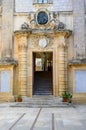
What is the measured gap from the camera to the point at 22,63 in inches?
693

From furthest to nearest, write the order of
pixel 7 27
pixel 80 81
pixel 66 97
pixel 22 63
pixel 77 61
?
1. pixel 7 27
2. pixel 22 63
3. pixel 80 81
4. pixel 77 61
5. pixel 66 97

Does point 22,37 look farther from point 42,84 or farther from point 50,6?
point 42,84

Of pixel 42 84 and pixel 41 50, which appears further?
pixel 42 84

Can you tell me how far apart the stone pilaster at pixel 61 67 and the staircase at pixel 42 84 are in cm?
113

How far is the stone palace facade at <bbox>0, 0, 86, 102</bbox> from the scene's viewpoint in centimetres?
1731

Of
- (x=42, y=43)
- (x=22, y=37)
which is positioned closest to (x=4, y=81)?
(x=22, y=37)

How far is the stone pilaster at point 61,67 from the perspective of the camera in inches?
682

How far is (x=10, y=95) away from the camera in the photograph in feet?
56.8

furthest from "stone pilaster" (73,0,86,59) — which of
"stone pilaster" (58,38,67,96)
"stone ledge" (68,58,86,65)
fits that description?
"stone pilaster" (58,38,67,96)

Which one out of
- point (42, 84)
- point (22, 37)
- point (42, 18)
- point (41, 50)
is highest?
point (42, 18)

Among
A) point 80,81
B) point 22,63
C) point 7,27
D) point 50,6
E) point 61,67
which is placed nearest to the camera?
point 80,81

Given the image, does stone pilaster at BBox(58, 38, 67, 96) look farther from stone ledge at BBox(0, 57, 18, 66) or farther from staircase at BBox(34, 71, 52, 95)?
stone ledge at BBox(0, 57, 18, 66)

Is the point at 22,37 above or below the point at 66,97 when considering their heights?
above

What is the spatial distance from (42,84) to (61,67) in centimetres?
302
